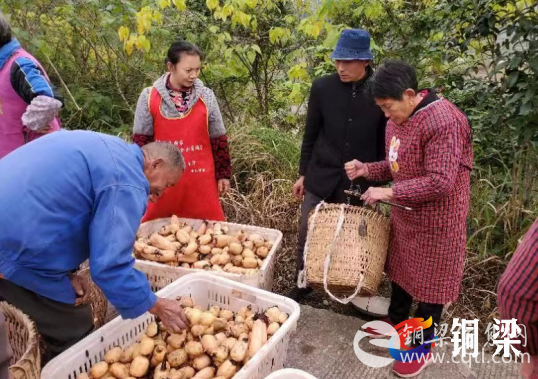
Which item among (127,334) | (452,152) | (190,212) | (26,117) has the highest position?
(26,117)

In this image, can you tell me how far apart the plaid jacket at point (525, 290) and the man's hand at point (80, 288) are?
1723 millimetres

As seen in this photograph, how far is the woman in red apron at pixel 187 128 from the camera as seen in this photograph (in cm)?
318

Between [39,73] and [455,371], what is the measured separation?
10.5 feet

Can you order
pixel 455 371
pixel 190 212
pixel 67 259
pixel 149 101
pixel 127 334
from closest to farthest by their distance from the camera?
pixel 67 259, pixel 127 334, pixel 455 371, pixel 149 101, pixel 190 212

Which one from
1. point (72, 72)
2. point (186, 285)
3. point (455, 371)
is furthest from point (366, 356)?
point (72, 72)

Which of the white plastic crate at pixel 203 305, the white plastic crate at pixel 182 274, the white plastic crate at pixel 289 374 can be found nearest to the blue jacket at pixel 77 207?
the white plastic crate at pixel 203 305

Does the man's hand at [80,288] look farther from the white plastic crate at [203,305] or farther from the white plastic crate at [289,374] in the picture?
the white plastic crate at [289,374]

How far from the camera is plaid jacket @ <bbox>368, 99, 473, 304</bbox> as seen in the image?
2266 mm

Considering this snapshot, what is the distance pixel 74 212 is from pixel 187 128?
1549 mm

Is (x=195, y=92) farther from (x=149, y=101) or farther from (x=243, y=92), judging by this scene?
(x=243, y=92)

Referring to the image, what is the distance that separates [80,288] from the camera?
2.07 metres

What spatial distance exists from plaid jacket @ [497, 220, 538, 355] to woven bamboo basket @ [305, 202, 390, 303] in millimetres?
1018

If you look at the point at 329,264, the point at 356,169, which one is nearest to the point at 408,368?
the point at 329,264

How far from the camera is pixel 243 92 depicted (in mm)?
6160
